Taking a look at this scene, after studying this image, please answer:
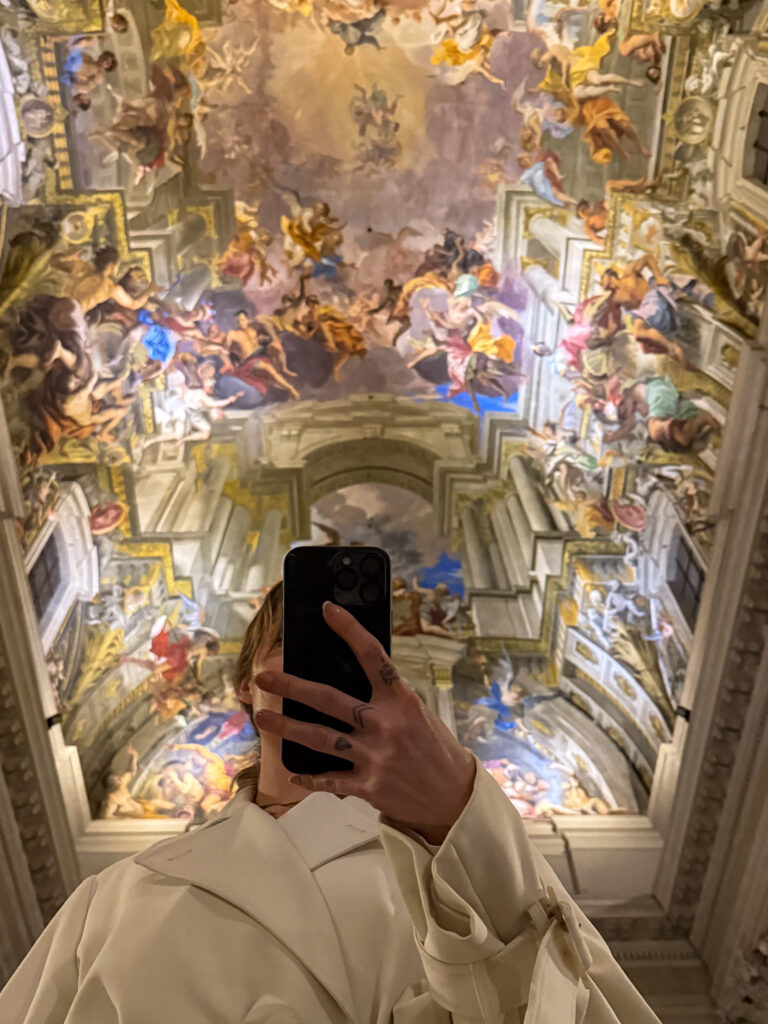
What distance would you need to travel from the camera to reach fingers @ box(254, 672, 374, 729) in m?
1.65

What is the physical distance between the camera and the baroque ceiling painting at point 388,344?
798cm

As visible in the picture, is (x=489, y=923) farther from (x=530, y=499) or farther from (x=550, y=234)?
(x=530, y=499)

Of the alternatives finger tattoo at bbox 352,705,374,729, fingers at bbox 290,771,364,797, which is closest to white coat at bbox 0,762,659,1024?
fingers at bbox 290,771,364,797

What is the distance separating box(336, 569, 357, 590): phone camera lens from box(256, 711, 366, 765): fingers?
494 mm

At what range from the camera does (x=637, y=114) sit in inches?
321

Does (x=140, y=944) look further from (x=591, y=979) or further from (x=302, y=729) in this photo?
(x=591, y=979)

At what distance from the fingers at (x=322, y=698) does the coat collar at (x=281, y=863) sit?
0.69 metres

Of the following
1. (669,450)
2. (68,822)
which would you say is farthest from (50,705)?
(669,450)

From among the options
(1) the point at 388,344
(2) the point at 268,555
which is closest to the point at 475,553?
(2) the point at 268,555

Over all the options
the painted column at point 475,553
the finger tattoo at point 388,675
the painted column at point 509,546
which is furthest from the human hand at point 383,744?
the painted column at point 475,553

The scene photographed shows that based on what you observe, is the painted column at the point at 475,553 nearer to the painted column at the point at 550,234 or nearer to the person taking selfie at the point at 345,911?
the painted column at the point at 550,234

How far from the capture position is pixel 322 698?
1.65 meters

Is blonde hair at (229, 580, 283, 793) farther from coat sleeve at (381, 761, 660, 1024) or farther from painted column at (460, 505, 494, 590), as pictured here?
painted column at (460, 505, 494, 590)

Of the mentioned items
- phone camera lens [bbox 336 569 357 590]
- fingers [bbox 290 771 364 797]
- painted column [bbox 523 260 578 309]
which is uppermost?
phone camera lens [bbox 336 569 357 590]
